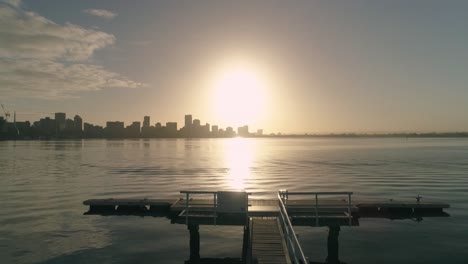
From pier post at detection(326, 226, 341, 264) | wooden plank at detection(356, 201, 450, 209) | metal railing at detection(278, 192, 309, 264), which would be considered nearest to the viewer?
metal railing at detection(278, 192, 309, 264)

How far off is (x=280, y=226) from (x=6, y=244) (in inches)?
673

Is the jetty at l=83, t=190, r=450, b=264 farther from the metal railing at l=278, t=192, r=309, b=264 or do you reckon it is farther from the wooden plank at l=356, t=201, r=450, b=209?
the metal railing at l=278, t=192, r=309, b=264

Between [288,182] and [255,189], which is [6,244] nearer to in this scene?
[255,189]

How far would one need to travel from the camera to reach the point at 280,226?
72.0 feet

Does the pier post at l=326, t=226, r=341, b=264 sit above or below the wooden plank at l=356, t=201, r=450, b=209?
below

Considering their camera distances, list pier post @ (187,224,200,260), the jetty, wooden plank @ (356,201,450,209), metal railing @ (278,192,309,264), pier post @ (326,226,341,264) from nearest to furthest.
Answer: metal railing @ (278,192,309,264) < the jetty < pier post @ (326,226,341,264) < pier post @ (187,224,200,260) < wooden plank @ (356,201,450,209)

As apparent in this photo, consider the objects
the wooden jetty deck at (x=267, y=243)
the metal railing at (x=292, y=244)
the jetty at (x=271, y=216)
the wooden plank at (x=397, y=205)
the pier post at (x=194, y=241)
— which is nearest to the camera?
the metal railing at (x=292, y=244)

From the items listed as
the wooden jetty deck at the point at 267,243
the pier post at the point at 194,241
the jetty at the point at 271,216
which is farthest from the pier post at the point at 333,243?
the pier post at the point at 194,241

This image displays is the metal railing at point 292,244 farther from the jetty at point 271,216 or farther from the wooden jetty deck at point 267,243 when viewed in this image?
the wooden jetty deck at point 267,243

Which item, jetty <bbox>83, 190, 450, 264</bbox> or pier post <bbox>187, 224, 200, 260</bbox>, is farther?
pier post <bbox>187, 224, 200, 260</bbox>

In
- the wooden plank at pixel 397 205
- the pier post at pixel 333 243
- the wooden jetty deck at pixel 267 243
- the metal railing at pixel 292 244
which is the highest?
the metal railing at pixel 292 244

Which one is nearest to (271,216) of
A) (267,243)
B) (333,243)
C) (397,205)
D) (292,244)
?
(333,243)

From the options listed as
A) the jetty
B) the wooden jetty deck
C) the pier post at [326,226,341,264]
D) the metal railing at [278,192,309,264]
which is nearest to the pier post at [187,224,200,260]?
the jetty

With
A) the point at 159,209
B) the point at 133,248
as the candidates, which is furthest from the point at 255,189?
the point at 133,248
